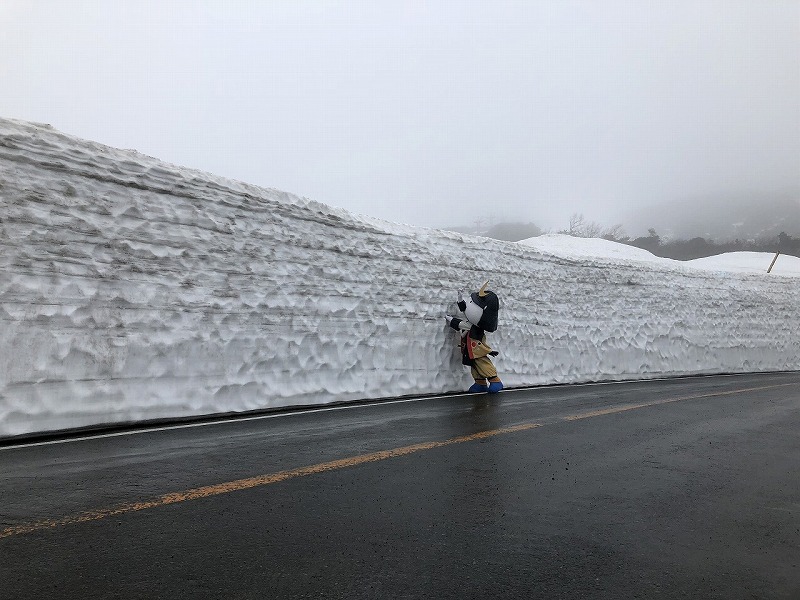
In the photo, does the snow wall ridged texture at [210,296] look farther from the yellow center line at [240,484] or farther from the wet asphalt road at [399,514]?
the yellow center line at [240,484]

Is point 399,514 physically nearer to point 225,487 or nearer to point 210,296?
point 225,487

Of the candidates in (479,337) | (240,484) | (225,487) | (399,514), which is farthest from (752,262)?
(225,487)

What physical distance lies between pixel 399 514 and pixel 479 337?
6.88 metres

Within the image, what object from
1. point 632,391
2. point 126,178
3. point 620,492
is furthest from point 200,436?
point 632,391

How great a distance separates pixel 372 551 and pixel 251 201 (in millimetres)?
5889

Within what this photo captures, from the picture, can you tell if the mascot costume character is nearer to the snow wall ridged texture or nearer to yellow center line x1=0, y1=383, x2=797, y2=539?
the snow wall ridged texture

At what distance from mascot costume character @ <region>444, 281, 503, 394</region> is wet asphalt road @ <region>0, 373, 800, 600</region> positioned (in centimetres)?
377

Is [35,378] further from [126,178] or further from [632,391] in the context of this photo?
[632,391]

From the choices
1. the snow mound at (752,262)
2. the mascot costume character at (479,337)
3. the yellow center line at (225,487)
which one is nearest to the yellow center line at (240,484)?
the yellow center line at (225,487)

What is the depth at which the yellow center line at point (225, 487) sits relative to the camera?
3125 mm

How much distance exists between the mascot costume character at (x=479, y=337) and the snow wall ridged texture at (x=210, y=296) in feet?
1.17

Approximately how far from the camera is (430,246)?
10.8 metres

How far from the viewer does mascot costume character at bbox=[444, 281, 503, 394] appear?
10125 mm

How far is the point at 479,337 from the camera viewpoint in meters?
10.2
